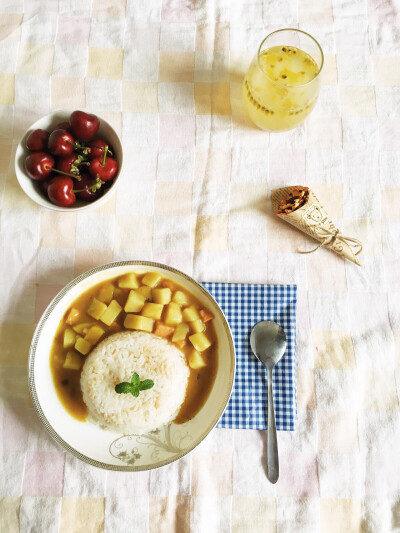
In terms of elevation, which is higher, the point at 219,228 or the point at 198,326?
the point at 219,228

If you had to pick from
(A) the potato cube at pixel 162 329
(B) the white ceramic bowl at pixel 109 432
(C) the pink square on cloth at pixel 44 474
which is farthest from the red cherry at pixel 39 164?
(C) the pink square on cloth at pixel 44 474

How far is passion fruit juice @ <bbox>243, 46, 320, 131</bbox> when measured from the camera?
4.57ft

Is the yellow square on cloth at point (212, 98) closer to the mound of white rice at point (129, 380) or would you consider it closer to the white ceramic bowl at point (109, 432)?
the white ceramic bowl at point (109, 432)

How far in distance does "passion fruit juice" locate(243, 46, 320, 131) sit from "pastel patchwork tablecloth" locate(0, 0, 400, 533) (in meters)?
0.11

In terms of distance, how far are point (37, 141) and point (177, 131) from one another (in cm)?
41

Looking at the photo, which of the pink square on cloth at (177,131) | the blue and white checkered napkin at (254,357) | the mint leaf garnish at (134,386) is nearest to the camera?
the mint leaf garnish at (134,386)

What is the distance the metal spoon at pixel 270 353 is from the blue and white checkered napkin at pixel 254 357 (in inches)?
0.9

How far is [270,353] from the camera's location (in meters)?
1.42

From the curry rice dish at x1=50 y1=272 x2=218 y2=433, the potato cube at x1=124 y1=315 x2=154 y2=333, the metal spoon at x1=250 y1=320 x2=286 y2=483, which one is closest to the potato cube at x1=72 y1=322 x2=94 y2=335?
the curry rice dish at x1=50 y1=272 x2=218 y2=433

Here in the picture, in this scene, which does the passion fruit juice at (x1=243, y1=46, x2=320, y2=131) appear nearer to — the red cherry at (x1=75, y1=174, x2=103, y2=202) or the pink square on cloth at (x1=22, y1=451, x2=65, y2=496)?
the red cherry at (x1=75, y1=174, x2=103, y2=202)

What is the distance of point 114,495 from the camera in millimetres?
1404

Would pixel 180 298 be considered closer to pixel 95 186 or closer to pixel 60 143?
pixel 95 186

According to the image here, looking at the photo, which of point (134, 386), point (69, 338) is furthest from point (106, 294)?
point (134, 386)

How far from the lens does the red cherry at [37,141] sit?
140 cm
